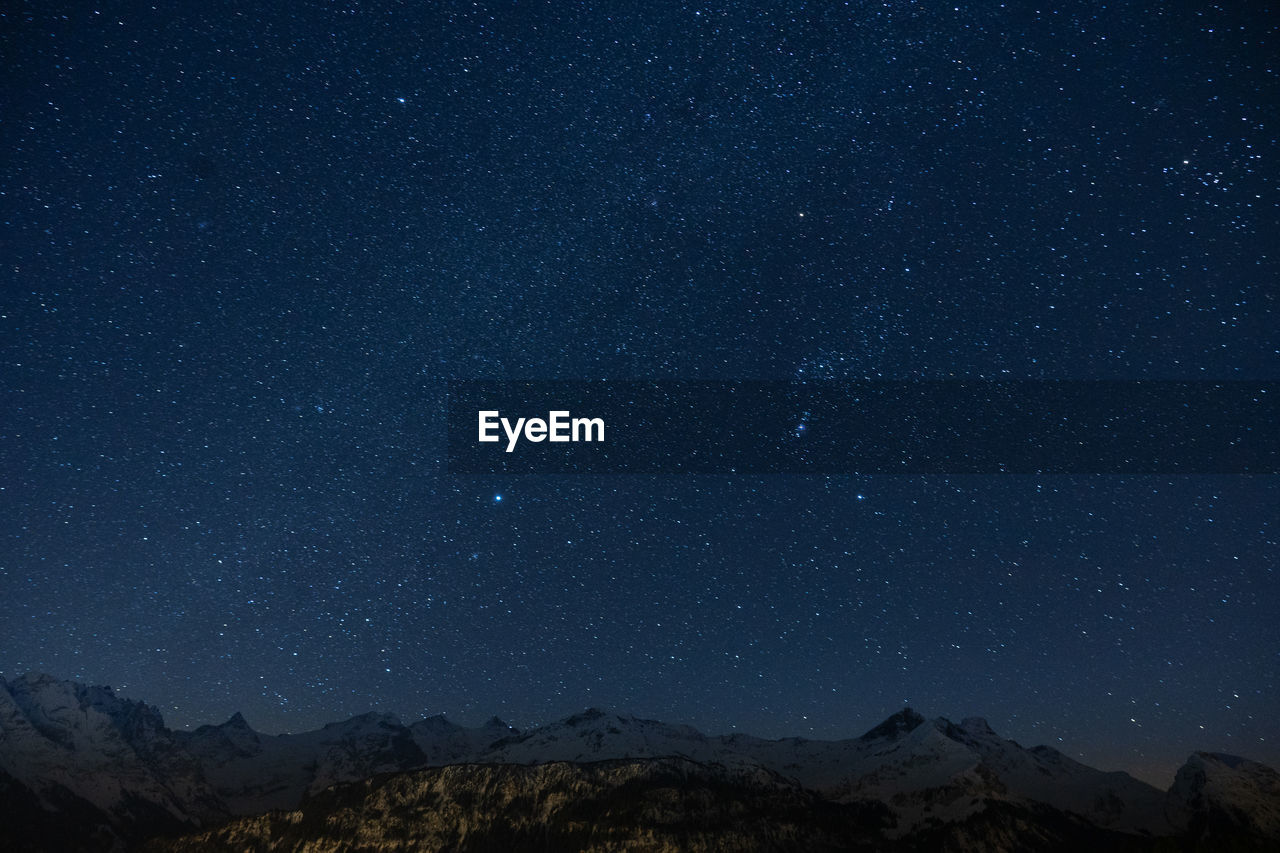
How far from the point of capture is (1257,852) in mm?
117250

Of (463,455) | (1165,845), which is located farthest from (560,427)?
(1165,845)

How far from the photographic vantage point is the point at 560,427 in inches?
2418

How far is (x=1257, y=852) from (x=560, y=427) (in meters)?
128

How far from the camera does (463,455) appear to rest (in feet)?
205

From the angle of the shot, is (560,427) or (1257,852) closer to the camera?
(560,427)

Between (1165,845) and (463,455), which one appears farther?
(1165,845)

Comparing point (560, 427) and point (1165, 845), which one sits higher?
point (560, 427)

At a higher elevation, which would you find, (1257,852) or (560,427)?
(560,427)

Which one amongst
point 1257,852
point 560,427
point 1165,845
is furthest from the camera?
point 1165,845

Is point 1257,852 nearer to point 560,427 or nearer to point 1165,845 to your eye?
point 1165,845

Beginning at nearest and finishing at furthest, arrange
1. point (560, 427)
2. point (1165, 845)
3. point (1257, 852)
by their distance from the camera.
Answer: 1. point (560, 427)
2. point (1257, 852)
3. point (1165, 845)

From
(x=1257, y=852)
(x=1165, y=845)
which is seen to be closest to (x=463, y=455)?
(x=1257, y=852)

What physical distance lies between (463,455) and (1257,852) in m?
132

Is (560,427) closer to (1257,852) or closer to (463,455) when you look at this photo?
(463,455)
